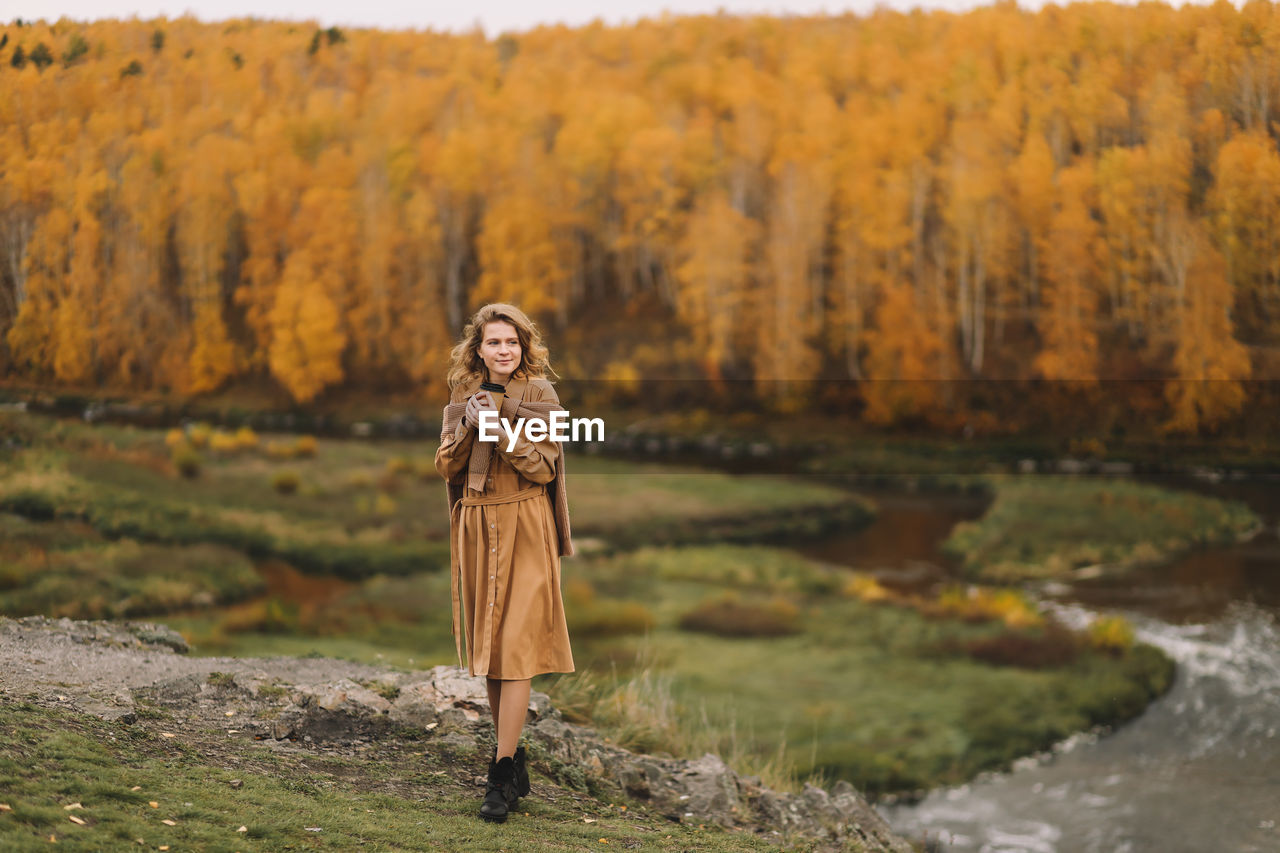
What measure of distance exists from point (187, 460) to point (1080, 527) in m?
13.6

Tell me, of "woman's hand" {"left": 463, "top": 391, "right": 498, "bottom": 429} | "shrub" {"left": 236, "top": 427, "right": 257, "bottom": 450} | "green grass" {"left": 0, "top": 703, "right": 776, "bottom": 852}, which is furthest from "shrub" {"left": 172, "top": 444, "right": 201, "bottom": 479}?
"woman's hand" {"left": 463, "top": 391, "right": 498, "bottom": 429}

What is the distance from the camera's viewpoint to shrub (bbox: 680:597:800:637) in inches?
549

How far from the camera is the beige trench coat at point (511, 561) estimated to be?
13.1 feet

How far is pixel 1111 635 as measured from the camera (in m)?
12.9

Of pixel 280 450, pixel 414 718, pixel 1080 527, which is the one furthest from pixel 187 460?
pixel 1080 527

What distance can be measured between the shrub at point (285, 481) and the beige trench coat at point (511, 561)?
12.1 meters

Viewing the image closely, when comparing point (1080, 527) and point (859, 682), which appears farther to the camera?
point (1080, 527)

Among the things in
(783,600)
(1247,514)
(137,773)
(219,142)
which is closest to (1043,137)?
(1247,514)

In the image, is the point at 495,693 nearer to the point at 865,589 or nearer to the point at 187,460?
the point at 865,589

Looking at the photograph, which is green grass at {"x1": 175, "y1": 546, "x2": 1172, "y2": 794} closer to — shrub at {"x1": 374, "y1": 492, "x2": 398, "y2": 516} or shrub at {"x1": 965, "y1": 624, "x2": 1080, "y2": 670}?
shrub at {"x1": 965, "y1": 624, "x2": 1080, "y2": 670}

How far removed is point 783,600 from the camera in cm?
1467

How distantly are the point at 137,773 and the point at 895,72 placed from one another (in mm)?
16502

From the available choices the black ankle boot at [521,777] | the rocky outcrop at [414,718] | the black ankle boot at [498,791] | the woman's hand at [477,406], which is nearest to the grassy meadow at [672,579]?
the rocky outcrop at [414,718]

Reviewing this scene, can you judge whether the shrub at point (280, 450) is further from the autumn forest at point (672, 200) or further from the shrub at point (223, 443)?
the autumn forest at point (672, 200)
